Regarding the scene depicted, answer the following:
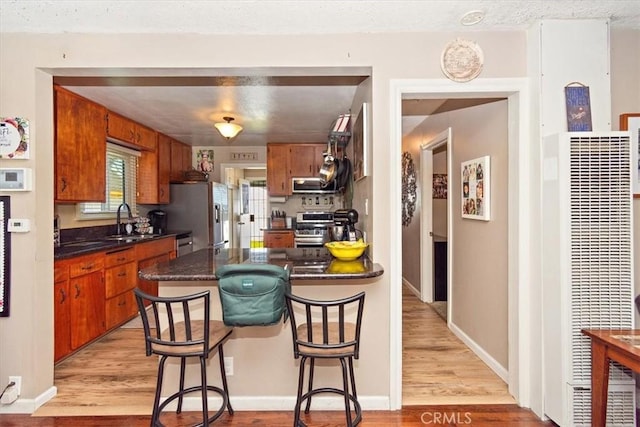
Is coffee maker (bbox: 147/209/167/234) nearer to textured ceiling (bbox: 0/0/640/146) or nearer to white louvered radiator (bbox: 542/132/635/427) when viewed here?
textured ceiling (bbox: 0/0/640/146)

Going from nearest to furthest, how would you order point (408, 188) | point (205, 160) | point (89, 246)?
point (89, 246)
point (408, 188)
point (205, 160)

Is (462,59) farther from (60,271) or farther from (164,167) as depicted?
(164,167)

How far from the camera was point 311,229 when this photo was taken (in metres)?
5.50

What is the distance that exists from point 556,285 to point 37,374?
10.7 feet

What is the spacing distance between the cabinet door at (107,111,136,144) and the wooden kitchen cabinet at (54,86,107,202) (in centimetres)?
12

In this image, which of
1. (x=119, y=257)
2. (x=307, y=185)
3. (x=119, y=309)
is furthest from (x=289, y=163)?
(x=119, y=309)

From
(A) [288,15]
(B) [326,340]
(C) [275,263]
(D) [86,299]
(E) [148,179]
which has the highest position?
(A) [288,15]

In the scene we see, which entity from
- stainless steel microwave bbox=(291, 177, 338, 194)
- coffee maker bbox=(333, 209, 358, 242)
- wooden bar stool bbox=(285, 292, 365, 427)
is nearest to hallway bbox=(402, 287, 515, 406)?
wooden bar stool bbox=(285, 292, 365, 427)

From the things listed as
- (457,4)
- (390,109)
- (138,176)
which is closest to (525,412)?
(390,109)

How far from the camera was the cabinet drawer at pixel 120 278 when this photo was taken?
11.4 feet

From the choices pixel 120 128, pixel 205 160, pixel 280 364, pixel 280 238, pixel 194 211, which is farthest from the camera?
pixel 205 160

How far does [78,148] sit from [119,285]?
1.41 m

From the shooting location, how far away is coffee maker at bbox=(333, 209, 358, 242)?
109 inches

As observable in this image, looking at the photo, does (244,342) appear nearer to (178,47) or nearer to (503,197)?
(178,47)
